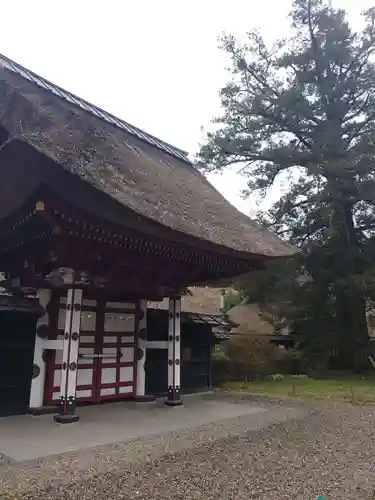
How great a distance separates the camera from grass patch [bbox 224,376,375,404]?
9305mm

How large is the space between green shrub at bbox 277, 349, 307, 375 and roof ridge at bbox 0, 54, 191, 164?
8.39 m

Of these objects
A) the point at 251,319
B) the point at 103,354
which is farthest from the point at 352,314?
the point at 103,354

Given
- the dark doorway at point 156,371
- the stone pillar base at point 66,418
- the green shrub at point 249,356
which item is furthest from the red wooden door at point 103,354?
the green shrub at point 249,356

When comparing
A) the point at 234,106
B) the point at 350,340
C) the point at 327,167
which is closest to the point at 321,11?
the point at 234,106

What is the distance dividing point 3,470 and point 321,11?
18.6 metres

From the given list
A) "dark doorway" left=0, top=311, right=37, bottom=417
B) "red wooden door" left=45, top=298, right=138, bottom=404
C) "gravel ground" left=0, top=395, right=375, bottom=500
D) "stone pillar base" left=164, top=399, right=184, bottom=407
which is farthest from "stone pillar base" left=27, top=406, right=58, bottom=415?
"gravel ground" left=0, top=395, right=375, bottom=500

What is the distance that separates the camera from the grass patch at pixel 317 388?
9.30m

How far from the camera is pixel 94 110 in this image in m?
8.09

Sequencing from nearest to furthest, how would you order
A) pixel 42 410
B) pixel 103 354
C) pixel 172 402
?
pixel 42 410
pixel 103 354
pixel 172 402

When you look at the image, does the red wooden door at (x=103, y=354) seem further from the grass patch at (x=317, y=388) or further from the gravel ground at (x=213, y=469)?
the grass patch at (x=317, y=388)

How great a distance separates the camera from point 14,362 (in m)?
6.28

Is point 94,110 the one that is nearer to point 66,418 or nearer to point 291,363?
point 66,418

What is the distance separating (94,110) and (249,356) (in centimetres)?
824

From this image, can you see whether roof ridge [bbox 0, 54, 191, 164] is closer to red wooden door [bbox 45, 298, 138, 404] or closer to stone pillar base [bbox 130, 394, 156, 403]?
red wooden door [bbox 45, 298, 138, 404]
